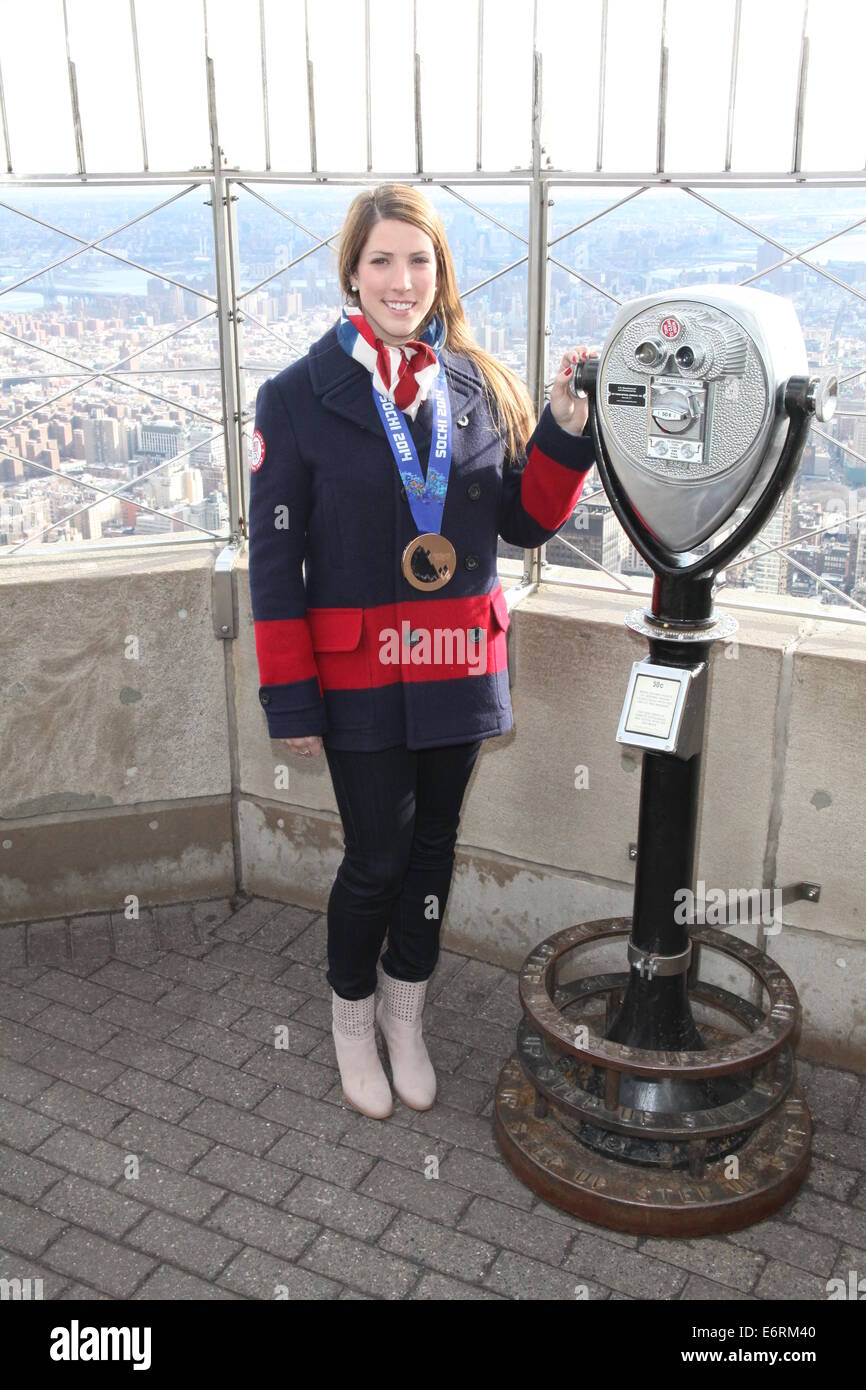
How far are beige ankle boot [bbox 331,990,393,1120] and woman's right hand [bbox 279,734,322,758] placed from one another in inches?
26.2

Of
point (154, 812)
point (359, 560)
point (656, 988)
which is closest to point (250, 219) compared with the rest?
point (359, 560)

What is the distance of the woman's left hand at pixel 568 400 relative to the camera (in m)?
2.72

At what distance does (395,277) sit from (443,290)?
0.19 meters

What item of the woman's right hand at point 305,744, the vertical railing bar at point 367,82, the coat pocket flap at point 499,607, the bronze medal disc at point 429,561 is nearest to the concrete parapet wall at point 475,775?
the coat pocket flap at point 499,607

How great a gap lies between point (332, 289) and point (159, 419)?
646 mm

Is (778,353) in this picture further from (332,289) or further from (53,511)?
Result: (53,511)

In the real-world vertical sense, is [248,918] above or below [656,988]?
below

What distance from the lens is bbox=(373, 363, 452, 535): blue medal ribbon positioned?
284 cm

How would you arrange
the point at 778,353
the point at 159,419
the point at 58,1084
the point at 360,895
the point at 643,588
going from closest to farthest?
the point at 778,353
the point at 360,895
the point at 58,1084
the point at 643,588
the point at 159,419

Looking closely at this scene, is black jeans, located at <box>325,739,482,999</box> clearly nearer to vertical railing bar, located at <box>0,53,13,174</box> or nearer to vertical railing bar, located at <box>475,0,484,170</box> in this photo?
vertical railing bar, located at <box>475,0,484,170</box>

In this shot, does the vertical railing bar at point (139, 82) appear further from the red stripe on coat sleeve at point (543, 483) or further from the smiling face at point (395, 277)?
the red stripe on coat sleeve at point (543, 483)

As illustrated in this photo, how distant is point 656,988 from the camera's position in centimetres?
303

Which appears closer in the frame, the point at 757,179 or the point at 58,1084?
the point at 757,179

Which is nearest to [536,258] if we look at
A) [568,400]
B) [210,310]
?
[568,400]
